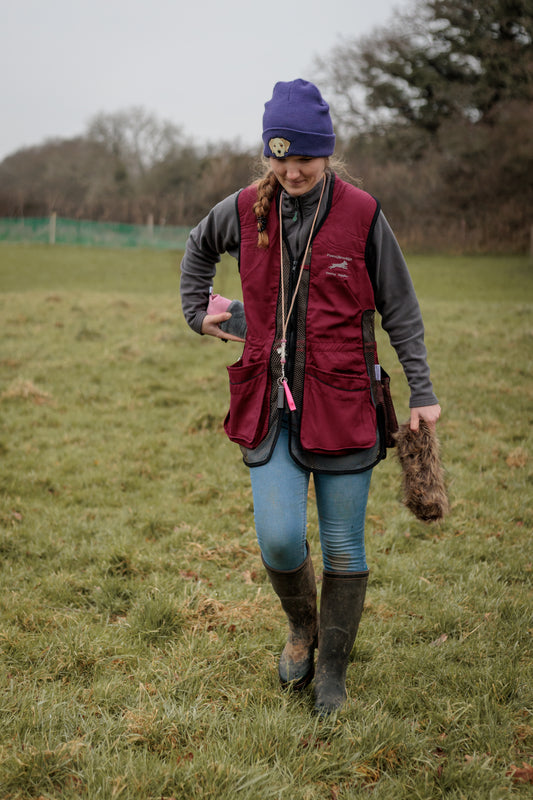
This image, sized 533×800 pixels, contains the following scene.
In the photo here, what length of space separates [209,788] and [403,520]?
9.85 feet

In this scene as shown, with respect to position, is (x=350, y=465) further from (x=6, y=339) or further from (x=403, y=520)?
(x=6, y=339)

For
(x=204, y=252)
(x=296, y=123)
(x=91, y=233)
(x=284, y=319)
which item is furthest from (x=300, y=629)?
(x=91, y=233)

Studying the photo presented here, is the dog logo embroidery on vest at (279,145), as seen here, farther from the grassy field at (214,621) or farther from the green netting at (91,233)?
the green netting at (91,233)

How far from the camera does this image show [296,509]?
274 cm

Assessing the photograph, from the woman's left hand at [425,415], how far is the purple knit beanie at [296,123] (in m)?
1.08

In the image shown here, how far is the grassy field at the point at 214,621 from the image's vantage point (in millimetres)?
2586

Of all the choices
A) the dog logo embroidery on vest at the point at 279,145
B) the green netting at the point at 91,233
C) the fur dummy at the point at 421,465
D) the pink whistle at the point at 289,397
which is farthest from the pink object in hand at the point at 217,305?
the green netting at the point at 91,233

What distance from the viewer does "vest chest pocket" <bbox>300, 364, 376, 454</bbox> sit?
2.66 metres

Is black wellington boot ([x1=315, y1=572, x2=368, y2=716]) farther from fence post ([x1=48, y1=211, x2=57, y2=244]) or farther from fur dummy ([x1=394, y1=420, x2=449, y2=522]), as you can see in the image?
fence post ([x1=48, y1=211, x2=57, y2=244])

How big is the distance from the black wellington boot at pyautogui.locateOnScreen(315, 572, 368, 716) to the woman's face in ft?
5.06

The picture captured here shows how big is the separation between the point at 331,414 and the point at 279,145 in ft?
3.33

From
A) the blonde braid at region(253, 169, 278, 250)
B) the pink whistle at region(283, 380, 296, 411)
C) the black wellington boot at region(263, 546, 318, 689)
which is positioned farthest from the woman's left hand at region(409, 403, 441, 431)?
the blonde braid at region(253, 169, 278, 250)

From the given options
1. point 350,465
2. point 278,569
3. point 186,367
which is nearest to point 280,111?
point 350,465

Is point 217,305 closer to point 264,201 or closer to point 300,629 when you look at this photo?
point 264,201
